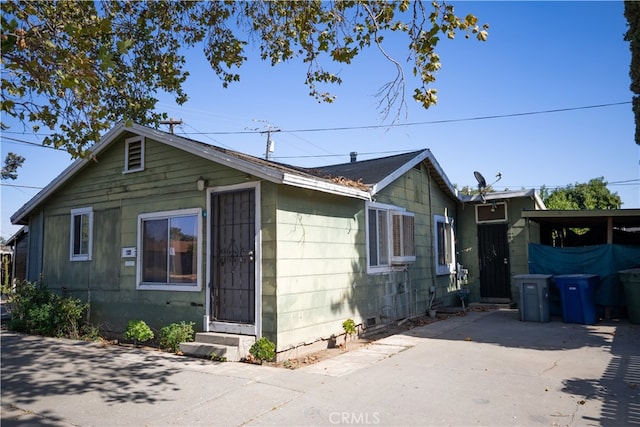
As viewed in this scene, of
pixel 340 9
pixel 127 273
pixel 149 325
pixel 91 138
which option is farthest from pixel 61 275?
pixel 340 9

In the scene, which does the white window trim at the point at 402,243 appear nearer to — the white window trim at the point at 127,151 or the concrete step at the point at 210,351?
the concrete step at the point at 210,351

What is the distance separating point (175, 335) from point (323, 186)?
362cm

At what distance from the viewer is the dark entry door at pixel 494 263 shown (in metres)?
13.5

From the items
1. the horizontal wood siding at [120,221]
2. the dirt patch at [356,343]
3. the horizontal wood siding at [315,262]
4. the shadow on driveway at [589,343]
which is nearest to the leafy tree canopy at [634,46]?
the shadow on driveway at [589,343]

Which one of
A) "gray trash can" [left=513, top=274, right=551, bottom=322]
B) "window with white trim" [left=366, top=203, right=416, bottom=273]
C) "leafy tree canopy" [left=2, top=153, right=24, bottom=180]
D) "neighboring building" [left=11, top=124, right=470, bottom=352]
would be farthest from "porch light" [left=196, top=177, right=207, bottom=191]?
"leafy tree canopy" [left=2, top=153, right=24, bottom=180]

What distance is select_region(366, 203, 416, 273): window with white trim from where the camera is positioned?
9961mm

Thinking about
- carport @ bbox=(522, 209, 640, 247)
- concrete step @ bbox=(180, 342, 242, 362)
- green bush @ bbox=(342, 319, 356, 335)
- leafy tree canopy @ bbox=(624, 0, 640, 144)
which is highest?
leafy tree canopy @ bbox=(624, 0, 640, 144)

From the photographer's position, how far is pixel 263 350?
688 centimetres

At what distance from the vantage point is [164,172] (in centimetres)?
881

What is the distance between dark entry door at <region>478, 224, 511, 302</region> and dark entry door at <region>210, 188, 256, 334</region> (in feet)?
29.2

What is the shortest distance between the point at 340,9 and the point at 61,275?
875 centimetres

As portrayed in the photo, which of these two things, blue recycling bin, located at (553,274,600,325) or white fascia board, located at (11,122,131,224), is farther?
blue recycling bin, located at (553,274,600,325)

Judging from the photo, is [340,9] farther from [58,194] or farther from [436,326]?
[58,194]

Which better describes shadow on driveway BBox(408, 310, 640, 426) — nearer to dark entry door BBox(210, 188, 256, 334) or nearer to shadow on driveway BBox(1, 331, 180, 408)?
dark entry door BBox(210, 188, 256, 334)
